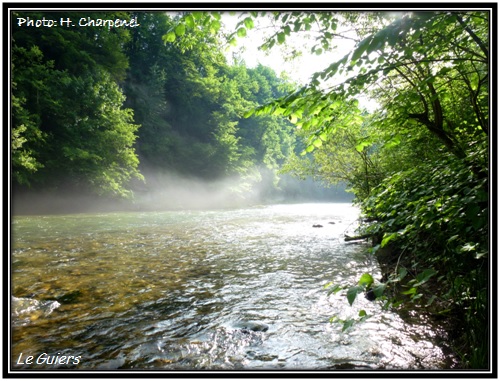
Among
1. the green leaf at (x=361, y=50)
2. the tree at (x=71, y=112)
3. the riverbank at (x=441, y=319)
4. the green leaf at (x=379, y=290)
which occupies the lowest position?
the riverbank at (x=441, y=319)

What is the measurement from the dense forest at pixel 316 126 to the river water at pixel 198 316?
0.69 metres

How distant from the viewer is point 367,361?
271 cm

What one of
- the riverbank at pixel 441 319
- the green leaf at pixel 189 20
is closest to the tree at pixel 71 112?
the green leaf at pixel 189 20

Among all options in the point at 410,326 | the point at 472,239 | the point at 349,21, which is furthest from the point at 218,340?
the point at 349,21

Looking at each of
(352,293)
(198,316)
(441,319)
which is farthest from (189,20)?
(441,319)

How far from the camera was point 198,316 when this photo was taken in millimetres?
3734

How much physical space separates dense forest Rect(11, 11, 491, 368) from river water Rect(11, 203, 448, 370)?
694mm

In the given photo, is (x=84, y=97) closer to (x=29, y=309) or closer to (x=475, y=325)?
(x=29, y=309)

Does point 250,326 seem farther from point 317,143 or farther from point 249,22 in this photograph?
point 249,22

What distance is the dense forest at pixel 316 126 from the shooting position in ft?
6.99

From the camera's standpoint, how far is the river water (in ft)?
9.03

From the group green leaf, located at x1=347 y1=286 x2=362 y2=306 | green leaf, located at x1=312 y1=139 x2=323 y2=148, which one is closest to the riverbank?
green leaf, located at x1=347 y1=286 x2=362 y2=306

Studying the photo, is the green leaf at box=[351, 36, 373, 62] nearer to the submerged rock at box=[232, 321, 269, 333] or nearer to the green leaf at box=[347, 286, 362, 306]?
the green leaf at box=[347, 286, 362, 306]

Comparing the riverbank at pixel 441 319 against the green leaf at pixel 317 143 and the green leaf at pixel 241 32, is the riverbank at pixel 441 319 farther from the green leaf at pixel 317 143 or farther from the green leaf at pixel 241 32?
the green leaf at pixel 241 32
